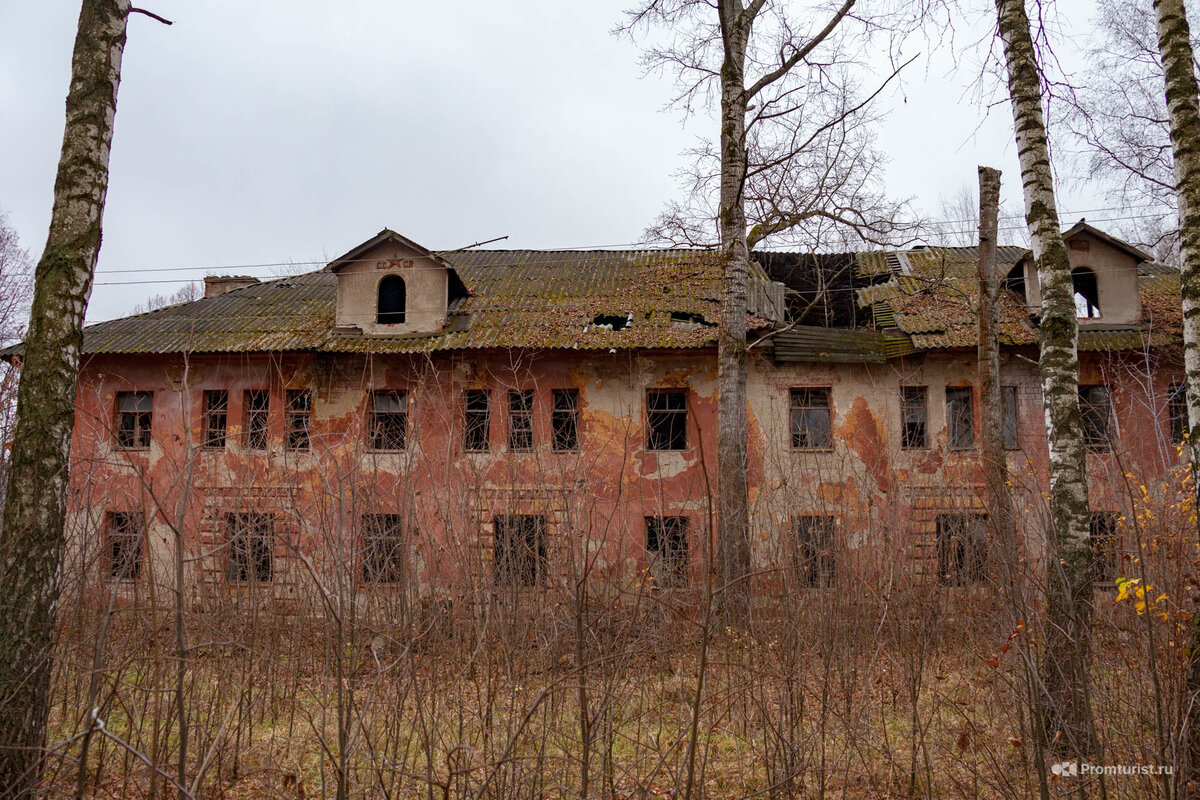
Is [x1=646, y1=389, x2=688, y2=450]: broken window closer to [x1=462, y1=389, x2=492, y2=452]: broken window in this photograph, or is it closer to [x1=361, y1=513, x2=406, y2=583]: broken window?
[x1=462, y1=389, x2=492, y2=452]: broken window

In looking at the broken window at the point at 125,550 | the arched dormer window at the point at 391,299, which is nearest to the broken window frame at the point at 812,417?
the arched dormer window at the point at 391,299

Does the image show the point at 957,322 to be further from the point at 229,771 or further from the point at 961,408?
the point at 229,771

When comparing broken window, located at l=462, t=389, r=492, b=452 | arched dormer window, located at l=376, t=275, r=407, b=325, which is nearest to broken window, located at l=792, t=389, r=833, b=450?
broken window, located at l=462, t=389, r=492, b=452

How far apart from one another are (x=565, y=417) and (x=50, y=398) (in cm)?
1111

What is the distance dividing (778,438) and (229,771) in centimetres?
1127

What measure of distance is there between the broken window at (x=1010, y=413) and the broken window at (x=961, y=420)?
593mm

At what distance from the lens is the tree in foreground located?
4242mm

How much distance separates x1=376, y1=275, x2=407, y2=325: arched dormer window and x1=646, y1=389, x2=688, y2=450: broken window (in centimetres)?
564

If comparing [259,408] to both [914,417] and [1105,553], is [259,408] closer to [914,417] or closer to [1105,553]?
[914,417]

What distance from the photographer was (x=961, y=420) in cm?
1488

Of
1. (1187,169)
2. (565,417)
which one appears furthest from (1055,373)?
(565,417)

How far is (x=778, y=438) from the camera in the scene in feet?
49.0

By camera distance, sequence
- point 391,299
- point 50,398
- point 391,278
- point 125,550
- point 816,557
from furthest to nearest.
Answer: point 391,299
point 391,278
point 816,557
point 125,550
point 50,398

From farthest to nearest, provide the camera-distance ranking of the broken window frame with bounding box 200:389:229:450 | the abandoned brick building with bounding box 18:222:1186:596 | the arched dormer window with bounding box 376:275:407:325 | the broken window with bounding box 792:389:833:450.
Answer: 1. the arched dormer window with bounding box 376:275:407:325
2. the broken window frame with bounding box 200:389:229:450
3. the broken window with bounding box 792:389:833:450
4. the abandoned brick building with bounding box 18:222:1186:596
